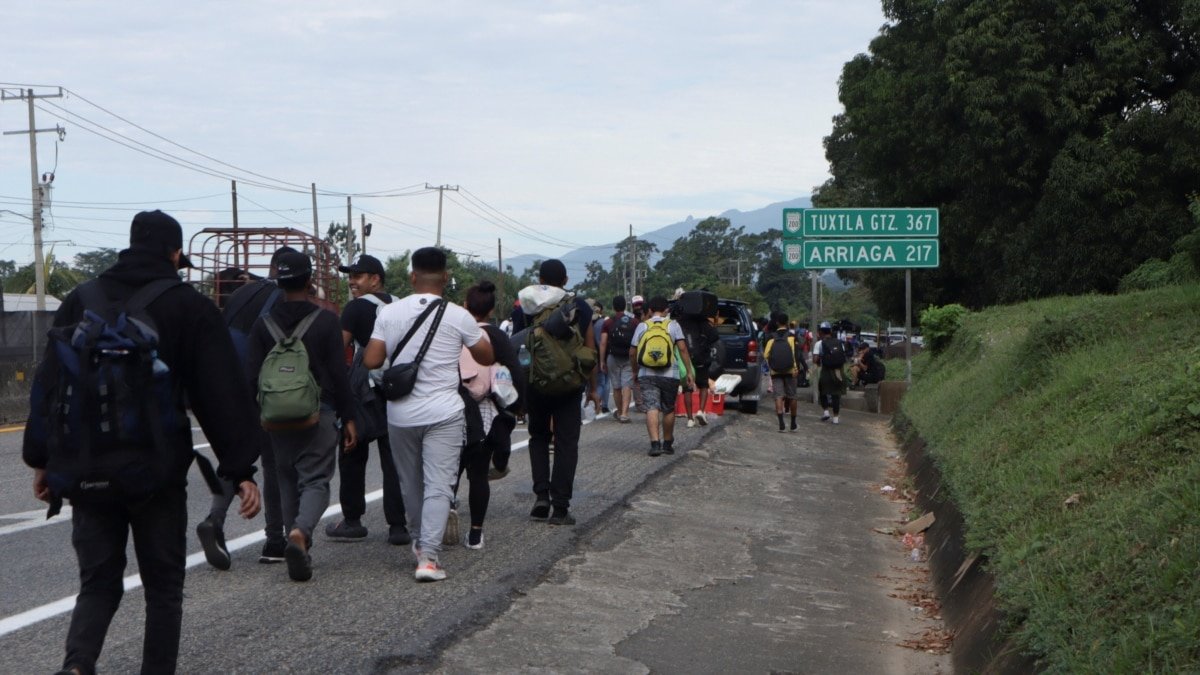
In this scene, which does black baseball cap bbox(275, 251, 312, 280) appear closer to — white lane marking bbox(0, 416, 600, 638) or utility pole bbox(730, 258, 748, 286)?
white lane marking bbox(0, 416, 600, 638)

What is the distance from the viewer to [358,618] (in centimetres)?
638

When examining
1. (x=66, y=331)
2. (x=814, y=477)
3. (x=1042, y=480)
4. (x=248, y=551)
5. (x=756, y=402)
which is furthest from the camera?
(x=756, y=402)

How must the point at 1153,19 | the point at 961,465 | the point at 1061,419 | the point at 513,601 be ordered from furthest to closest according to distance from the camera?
the point at 1153,19
the point at 961,465
the point at 1061,419
the point at 513,601

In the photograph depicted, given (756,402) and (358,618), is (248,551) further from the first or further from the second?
(756,402)

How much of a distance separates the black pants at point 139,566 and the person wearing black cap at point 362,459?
148 inches

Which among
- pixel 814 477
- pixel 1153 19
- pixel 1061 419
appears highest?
pixel 1153 19

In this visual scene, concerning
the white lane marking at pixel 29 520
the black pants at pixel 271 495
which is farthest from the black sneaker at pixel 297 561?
the white lane marking at pixel 29 520

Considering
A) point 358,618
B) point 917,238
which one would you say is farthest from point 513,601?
point 917,238

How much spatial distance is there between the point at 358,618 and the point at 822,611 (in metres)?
2.84

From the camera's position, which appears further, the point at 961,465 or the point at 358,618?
the point at 961,465

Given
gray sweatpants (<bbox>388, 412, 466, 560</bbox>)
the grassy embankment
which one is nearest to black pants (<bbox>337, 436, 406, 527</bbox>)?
gray sweatpants (<bbox>388, 412, 466, 560</bbox>)

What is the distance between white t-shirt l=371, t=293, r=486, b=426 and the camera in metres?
7.36

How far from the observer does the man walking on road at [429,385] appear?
289 inches

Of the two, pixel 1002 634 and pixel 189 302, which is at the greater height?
pixel 189 302
